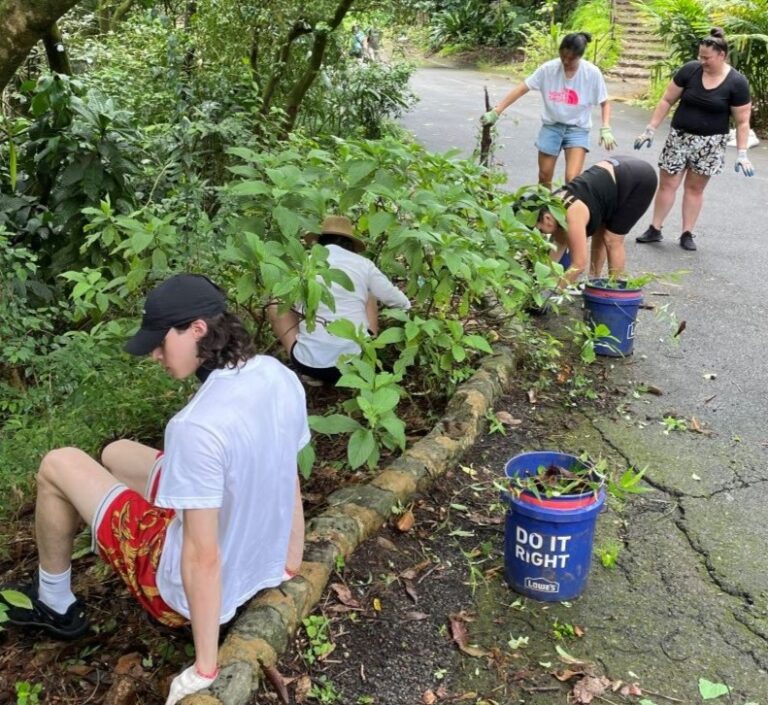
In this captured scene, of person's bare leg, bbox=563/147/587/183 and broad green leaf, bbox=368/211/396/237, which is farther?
person's bare leg, bbox=563/147/587/183

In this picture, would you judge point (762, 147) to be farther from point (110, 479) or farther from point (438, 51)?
point (438, 51)

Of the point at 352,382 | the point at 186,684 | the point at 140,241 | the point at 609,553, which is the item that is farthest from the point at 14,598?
the point at 609,553

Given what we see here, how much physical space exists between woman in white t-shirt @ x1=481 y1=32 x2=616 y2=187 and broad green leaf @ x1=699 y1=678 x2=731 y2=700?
16.6 ft

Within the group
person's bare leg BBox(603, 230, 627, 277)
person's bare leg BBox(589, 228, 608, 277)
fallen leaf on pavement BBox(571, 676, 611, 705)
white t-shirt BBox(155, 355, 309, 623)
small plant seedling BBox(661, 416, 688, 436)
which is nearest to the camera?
white t-shirt BBox(155, 355, 309, 623)

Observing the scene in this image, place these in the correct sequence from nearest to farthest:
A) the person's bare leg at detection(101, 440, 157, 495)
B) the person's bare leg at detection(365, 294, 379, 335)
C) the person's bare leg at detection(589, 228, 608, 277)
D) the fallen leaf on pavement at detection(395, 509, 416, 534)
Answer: the person's bare leg at detection(101, 440, 157, 495)
the fallen leaf on pavement at detection(395, 509, 416, 534)
the person's bare leg at detection(365, 294, 379, 335)
the person's bare leg at detection(589, 228, 608, 277)

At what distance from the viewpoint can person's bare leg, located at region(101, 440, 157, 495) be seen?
10.5ft

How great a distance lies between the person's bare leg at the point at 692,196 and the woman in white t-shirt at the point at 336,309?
403 centimetres

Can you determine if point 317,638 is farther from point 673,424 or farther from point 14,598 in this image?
point 673,424

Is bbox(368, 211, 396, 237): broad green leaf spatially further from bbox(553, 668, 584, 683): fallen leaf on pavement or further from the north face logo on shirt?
the north face logo on shirt

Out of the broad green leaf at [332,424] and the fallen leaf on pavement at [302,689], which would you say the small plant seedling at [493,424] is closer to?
the broad green leaf at [332,424]

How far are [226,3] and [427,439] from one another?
5.07 m

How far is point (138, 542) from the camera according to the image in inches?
110

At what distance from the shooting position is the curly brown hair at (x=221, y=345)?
8.34 ft

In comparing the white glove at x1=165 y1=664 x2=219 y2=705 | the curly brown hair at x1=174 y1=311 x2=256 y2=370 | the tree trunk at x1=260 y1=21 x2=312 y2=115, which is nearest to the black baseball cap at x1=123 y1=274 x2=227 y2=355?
the curly brown hair at x1=174 y1=311 x2=256 y2=370
